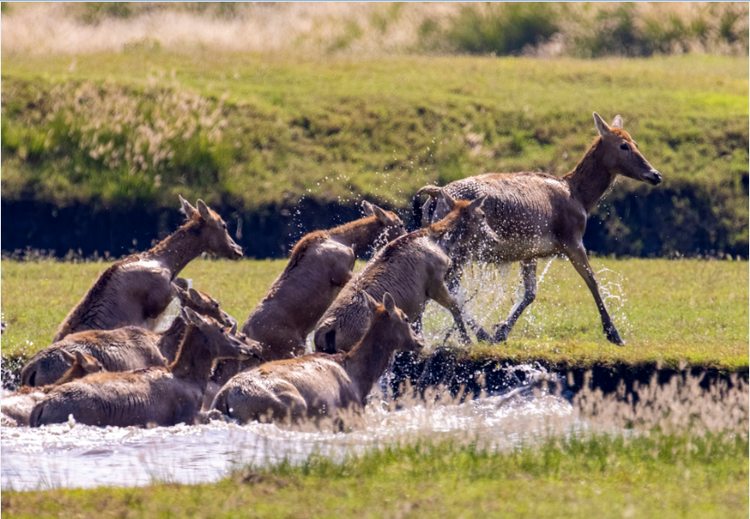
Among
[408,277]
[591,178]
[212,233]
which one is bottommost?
[212,233]

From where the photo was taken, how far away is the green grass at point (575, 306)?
12227 mm

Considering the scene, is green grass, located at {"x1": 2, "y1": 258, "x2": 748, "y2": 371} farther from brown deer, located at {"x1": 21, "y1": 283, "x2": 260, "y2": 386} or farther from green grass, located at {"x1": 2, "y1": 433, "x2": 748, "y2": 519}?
green grass, located at {"x1": 2, "y1": 433, "x2": 748, "y2": 519}

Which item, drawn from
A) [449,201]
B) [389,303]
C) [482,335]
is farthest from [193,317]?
[482,335]

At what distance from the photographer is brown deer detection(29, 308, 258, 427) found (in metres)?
9.76

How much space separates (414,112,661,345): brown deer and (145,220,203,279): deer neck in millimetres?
2616

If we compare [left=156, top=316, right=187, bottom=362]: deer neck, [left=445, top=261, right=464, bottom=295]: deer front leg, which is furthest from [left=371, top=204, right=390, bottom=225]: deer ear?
[left=156, top=316, right=187, bottom=362]: deer neck

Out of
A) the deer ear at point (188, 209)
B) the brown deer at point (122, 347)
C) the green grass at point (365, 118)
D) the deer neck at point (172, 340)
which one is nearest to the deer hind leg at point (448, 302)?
the brown deer at point (122, 347)

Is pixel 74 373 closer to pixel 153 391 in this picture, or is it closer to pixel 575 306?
pixel 153 391

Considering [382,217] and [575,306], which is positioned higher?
[382,217]

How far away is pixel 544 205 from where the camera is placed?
13500mm

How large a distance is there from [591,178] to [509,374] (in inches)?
127

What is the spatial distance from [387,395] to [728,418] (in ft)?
12.0

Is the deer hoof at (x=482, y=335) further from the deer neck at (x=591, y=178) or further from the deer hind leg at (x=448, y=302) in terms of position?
the deer neck at (x=591, y=178)

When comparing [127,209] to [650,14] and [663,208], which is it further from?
[650,14]
